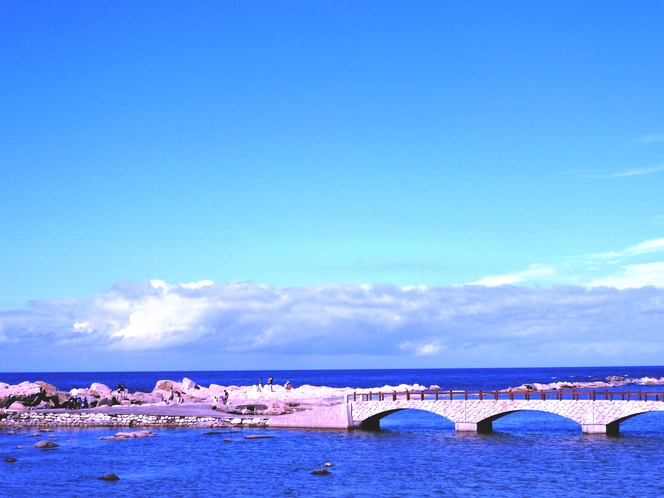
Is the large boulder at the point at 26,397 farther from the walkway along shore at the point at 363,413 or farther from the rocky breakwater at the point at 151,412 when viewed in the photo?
the walkway along shore at the point at 363,413

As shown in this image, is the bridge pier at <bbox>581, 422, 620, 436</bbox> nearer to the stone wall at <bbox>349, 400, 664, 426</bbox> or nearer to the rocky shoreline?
the stone wall at <bbox>349, 400, 664, 426</bbox>

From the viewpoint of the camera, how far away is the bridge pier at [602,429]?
2633 inches

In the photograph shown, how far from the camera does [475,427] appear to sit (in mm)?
71312

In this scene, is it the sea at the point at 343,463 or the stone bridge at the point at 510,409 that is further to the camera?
the stone bridge at the point at 510,409

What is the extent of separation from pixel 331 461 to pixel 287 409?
99.1ft

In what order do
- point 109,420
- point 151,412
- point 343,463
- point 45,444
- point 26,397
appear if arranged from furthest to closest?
1. point 26,397
2. point 151,412
3. point 109,420
4. point 45,444
5. point 343,463

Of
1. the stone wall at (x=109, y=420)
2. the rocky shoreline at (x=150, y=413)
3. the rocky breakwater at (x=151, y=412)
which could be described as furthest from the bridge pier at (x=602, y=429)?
the stone wall at (x=109, y=420)

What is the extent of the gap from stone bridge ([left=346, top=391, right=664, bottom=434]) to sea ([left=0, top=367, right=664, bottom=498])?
50.2 inches

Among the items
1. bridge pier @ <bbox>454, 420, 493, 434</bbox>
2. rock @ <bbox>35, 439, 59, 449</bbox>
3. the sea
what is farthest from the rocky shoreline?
rock @ <bbox>35, 439, 59, 449</bbox>

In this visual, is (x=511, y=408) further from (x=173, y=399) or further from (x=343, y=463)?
(x=173, y=399)

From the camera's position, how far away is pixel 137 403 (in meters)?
91.9

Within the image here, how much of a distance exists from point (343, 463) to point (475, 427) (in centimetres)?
1976

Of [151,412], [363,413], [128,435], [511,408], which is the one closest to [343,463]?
[363,413]

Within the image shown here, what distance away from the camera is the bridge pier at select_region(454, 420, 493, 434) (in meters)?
71.4
